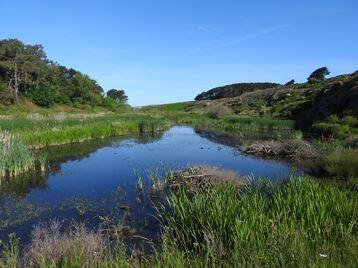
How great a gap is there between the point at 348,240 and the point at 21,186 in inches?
443

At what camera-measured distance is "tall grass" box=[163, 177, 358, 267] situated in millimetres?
5270

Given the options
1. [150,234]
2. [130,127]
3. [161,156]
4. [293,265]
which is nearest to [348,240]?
[293,265]

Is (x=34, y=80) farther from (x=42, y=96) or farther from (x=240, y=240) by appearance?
(x=240, y=240)

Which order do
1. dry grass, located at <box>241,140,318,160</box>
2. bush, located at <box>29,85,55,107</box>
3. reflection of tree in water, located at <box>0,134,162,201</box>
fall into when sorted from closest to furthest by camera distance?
reflection of tree in water, located at <box>0,134,162,201</box> → dry grass, located at <box>241,140,318,160</box> → bush, located at <box>29,85,55,107</box>

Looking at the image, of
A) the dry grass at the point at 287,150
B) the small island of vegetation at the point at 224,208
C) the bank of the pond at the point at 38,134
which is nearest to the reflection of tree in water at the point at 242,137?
the small island of vegetation at the point at 224,208

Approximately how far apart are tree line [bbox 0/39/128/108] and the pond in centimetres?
3807

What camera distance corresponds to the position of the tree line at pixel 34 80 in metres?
58.5

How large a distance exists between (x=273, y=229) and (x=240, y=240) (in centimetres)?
68

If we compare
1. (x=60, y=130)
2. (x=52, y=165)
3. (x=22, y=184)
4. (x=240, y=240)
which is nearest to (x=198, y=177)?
(x=22, y=184)

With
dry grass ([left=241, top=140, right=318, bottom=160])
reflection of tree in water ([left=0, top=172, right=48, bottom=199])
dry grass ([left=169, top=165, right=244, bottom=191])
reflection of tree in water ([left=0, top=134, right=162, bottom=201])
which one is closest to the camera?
dry grass ([left=169, top=165, right=244, bottom=191])

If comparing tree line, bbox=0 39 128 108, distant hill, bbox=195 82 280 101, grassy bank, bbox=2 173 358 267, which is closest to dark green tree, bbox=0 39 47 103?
tree line, bbox=0 39 128 108

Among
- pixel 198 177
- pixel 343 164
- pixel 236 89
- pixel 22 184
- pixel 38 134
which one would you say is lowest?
pixel 22 184

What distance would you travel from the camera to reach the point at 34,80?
65688mm

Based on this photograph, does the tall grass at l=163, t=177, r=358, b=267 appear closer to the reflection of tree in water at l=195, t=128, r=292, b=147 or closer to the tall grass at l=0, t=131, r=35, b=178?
the tall grass at l=0, t=131, r=35, b=178
